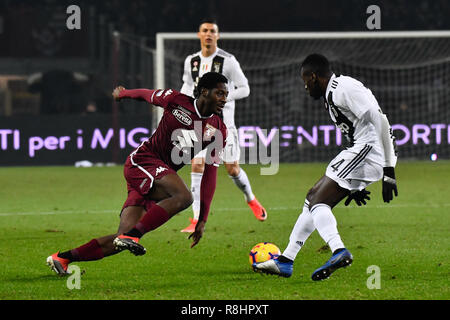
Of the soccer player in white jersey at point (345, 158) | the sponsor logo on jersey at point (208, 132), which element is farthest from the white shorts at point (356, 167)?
the sponsor logo on jersey at point (208, 132)

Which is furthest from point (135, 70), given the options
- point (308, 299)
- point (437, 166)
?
point (308, 299)

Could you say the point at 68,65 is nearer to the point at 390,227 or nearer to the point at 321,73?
the point at 390,227

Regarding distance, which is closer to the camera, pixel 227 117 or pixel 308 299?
pixel 308 299

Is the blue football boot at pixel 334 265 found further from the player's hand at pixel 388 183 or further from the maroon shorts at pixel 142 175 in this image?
the maroon shorts at pixel 142 175

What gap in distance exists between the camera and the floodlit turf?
550 centimetres

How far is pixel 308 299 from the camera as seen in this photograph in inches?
201

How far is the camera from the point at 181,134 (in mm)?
6246

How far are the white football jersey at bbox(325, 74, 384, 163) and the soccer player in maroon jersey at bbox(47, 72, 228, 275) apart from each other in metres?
0.87

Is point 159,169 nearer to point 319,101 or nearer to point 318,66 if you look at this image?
point 318,66

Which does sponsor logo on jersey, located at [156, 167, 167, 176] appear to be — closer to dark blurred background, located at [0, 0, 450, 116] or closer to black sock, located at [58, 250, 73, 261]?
black sock, located at [58, 250, 73, 261]

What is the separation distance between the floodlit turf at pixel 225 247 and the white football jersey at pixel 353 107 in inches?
40.9

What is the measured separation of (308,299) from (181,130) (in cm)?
182

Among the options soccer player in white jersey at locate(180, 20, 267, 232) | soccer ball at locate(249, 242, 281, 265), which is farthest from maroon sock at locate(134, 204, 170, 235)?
soccer player in white jersey at locate(180, 20, 267, 232)

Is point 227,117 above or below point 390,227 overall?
above
